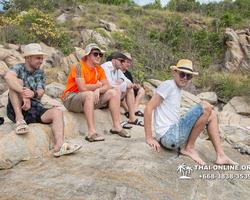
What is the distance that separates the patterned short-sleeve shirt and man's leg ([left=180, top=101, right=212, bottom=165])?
2.45 metres

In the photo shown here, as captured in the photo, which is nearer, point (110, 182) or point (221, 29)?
point (110, 182)

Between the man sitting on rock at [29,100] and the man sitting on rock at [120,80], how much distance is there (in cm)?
161

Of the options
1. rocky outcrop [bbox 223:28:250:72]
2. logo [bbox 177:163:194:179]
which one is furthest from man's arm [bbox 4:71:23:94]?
rocky outcrop [bbox 223:28:250:72]

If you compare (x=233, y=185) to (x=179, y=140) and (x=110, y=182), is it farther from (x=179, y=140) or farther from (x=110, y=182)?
(x=110, y=182)

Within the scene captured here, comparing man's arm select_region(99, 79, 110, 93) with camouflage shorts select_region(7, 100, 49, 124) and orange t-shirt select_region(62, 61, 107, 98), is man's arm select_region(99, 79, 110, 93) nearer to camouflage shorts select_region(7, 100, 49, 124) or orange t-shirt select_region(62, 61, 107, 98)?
orange t-shirt select_region(62, 61, 107, 98)

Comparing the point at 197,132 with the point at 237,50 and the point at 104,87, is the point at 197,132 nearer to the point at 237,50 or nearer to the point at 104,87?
the point at 104,87

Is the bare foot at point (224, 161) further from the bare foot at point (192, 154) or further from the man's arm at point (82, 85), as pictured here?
the man's arm at point (82, 85)

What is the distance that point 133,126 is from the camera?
4801 millimetres

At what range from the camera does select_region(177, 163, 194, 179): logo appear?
2.56 m

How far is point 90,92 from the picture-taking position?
377cm

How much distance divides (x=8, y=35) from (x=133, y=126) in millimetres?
10620

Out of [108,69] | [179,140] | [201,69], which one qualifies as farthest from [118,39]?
[179,140]

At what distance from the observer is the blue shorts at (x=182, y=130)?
9.71ft

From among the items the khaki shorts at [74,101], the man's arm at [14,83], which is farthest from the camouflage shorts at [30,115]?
the khaki shorts at [74,101]
